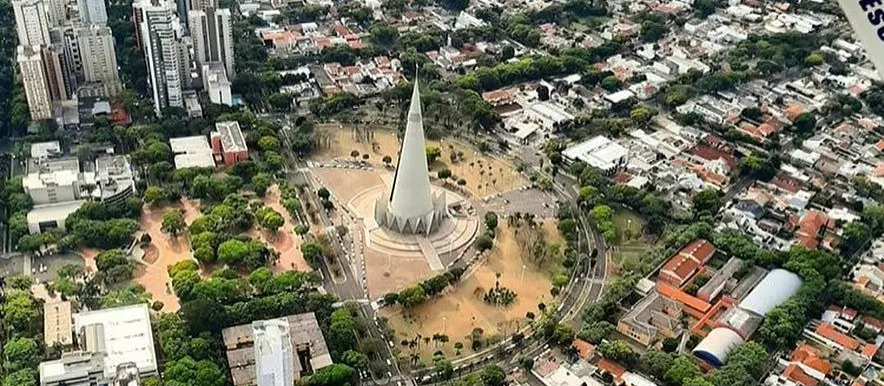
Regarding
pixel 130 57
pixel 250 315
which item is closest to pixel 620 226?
pixel 250 315

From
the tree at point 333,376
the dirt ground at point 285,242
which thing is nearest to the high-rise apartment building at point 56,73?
the dirt ground at point 285,242

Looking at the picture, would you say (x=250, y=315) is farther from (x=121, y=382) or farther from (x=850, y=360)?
(x=850, y=360)

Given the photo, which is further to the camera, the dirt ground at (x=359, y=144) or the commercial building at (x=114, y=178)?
the dirt ground at (x=359, y=144)

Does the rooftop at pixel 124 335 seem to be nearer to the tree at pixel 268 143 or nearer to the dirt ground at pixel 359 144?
the tree at pixel 268 143

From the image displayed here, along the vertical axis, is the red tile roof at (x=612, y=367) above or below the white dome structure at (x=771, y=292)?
below

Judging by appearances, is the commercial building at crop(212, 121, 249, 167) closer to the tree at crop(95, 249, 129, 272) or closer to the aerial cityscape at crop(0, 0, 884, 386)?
the aerial cityscape at crop(0, 0, 884, 386)

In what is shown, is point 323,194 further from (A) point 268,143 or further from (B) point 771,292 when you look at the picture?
(B) point 771,292
